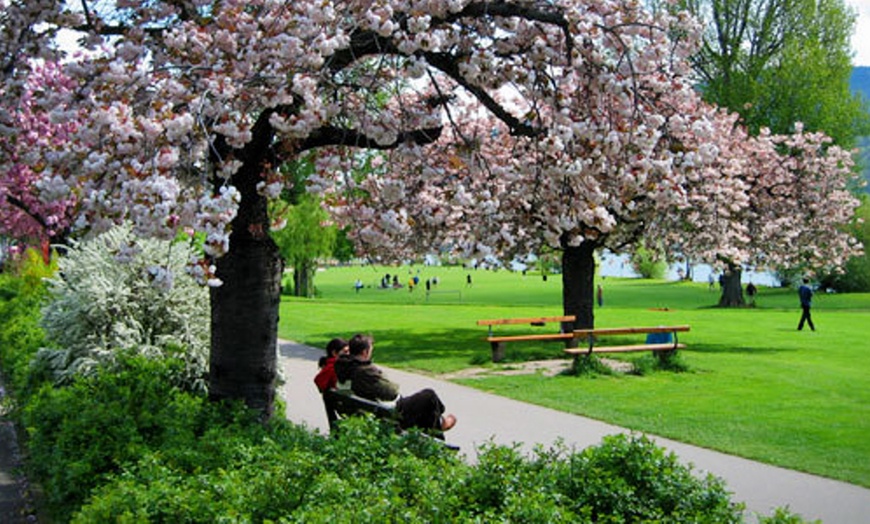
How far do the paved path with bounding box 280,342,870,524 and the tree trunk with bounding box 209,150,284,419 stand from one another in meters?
1.88

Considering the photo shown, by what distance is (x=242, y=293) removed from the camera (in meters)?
7.43

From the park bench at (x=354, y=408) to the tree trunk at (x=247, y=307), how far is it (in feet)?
1.81

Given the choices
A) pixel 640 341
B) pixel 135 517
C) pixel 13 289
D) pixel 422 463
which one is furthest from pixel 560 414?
Answer: pixel 13 289

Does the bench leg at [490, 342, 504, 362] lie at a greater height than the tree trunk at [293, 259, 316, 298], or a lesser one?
lesser

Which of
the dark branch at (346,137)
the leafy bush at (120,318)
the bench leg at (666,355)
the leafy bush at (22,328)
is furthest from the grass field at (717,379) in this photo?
the leafy bush at (22,328)

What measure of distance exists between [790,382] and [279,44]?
41.3 ft

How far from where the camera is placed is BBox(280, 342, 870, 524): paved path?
7.43m

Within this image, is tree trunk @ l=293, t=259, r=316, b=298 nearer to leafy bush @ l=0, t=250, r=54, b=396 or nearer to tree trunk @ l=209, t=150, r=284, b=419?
leafy bush @ l=0, t=250, r=54, b=396

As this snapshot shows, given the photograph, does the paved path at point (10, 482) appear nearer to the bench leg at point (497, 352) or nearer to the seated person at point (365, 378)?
the seated person at point (365, 378)

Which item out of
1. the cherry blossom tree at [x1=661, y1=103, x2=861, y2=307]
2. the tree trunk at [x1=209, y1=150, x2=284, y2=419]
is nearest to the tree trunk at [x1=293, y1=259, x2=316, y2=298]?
the cherry blossom tree at [x1=661, y1=103, x2=861, y2=307]

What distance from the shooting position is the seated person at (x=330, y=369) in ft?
26.9

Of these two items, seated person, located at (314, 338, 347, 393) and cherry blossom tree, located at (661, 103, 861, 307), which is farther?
cherry blossom tree, located at (661, 103, 861, 307)

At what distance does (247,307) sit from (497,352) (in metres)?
11.0

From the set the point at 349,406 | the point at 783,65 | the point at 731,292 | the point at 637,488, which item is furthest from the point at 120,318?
the point at 731,292
